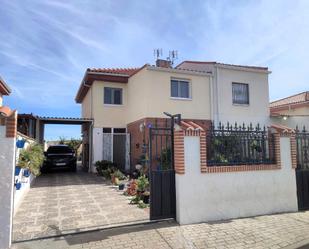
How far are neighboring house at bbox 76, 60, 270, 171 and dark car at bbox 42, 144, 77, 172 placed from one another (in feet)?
6.41

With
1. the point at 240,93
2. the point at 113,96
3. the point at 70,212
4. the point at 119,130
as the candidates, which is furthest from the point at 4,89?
the point at 240,93

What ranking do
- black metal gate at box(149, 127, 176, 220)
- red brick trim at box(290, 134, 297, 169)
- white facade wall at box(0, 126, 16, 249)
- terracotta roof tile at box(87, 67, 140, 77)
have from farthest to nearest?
terracotta roof tile at box(87, 67, 140, 77), red brick trim at box(290, 134, 297, 169), black metal gate at box(149, 127, 176, 220), white facade wall at box(0, 126, 16, 249)

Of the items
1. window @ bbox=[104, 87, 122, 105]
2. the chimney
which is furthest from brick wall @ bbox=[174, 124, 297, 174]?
the chimney

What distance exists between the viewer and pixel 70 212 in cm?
731

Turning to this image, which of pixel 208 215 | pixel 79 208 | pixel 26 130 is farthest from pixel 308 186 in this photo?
pixel 26 130

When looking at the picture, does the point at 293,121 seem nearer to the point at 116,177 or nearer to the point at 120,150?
the point at 120,150

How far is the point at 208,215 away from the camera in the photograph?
22.0 ft

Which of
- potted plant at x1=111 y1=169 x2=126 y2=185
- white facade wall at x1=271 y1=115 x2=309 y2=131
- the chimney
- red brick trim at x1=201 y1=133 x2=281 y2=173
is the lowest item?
potted plant at x1=111 y1=169 x2=126 y2=185

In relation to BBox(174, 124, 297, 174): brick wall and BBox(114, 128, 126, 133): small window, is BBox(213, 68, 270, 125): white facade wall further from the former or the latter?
BBox(174, 124, 297, 174): brick wall

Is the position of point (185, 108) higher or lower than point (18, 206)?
higher

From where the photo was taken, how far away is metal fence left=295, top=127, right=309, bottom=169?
A: 27.7 feet

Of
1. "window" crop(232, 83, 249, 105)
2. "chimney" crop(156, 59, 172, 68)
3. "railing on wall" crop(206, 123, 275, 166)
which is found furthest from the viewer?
"chimney" crop(156, 59, 172, 68)

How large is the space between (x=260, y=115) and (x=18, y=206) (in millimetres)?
14643

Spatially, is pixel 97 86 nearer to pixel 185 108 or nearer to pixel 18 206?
pixel 185 108
